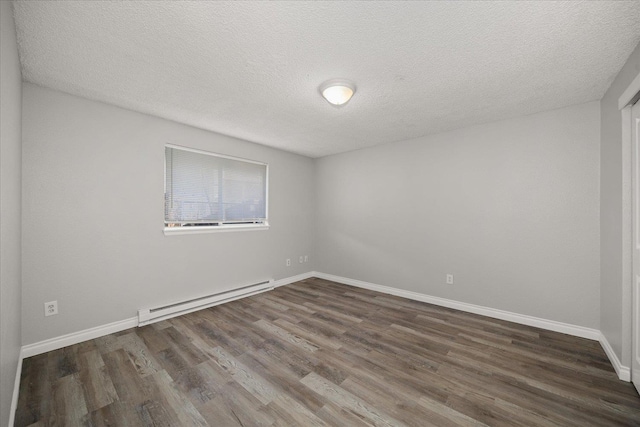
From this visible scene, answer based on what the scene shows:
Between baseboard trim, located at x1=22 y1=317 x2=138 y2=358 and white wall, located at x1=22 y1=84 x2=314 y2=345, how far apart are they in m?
0.05

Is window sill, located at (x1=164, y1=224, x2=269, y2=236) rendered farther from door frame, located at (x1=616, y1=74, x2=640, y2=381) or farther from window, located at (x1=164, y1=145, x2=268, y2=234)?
door frame, located at (x1=616, y1=74, x2=640, y2=381)

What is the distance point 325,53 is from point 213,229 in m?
2.81

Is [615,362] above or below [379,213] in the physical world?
below

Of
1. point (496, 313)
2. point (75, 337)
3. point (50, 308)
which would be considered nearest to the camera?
point (50, 308)

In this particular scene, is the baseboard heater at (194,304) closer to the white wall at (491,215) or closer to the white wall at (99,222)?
the white wall at (99,222)

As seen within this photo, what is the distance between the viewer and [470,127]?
3.39 meters

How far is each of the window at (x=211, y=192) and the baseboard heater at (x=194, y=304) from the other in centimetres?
95

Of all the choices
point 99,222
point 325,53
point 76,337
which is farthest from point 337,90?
point 76,337

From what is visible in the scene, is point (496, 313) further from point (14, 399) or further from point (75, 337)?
point (75, 337)

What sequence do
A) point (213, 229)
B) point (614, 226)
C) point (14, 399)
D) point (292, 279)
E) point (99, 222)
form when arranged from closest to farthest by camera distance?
point (14, 399) < point (614, 226) < point (99, 222) < point (213, 229) < point (292, 279)

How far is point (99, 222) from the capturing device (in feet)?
8.74

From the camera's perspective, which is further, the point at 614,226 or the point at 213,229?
the point at 213,229

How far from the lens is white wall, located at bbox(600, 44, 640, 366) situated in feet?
6.42

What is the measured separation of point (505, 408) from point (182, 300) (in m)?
3.45
